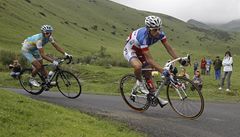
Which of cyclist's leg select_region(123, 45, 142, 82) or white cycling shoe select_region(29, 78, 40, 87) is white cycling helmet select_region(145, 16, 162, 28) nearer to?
cyclist's leg select_region(123, 45, 142, 82)

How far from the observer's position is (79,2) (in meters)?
152

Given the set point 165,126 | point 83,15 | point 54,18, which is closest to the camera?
point 165,126

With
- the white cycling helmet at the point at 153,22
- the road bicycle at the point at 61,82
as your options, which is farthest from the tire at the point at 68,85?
the white cycling helmet at the point at 153,22

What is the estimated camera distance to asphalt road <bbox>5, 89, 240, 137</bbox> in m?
9.48

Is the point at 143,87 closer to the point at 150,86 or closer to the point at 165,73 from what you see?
the point at 150,86

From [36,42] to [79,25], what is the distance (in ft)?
325

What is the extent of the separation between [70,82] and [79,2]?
141m

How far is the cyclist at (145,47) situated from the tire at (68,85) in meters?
2.94

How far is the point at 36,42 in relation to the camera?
1399 centimetres

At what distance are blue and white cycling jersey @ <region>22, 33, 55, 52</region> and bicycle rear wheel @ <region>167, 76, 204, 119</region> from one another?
196 inches

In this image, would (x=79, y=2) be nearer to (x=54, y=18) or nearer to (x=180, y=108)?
(x=54, y=18)

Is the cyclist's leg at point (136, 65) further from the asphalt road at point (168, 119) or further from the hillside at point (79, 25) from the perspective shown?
the hillside at point (79, 25)

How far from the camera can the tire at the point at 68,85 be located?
1394cm

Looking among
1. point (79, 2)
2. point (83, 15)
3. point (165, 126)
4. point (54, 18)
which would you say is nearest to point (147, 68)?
point (165, 126)
